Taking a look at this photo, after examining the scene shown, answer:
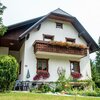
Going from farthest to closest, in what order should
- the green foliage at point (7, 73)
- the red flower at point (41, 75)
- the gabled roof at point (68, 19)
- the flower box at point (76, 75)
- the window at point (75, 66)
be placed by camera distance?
the window at point (75, 66) < the gabled roof at point (68, 19) < the flower box at point (76, 75) < the red flower at point (41, 75) < the green foliage at point (7, 73)

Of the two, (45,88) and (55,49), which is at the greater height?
(55,49)

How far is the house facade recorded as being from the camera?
19391 mm

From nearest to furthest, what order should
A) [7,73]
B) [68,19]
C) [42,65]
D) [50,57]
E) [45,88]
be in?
[7,73] < [45,88] < [42,65] < [50,57] < [68,19]

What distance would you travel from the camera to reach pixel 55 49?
1970cm

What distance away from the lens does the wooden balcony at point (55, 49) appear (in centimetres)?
1903

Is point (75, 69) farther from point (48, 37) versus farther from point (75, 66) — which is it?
point (48, 37)

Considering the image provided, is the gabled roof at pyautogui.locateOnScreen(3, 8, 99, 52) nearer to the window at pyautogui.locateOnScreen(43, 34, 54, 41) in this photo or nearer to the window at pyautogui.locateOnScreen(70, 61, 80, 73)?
the window at pyautogui.locateOnScreen(43, 34, 54, 41)

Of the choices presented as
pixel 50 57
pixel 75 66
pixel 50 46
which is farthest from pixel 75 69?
pixel 50 46

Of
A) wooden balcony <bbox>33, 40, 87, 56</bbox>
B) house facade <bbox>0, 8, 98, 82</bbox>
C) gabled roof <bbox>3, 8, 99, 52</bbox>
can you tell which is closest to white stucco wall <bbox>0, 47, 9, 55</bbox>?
house facade <bbox>0, 8, 98, 82</bbox>

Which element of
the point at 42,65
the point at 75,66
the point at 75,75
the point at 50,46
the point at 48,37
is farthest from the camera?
the point at 75,66

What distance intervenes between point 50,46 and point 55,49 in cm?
55

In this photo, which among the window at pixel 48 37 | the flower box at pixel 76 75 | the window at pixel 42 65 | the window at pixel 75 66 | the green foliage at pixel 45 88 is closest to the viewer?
the green foliage at pixel 45 88

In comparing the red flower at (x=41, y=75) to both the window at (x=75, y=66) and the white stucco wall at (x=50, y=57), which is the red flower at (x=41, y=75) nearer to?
the white stucco wall at (x=50, y=57)

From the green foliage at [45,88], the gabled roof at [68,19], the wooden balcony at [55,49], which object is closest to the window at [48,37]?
the gabled roof at [68,19]
